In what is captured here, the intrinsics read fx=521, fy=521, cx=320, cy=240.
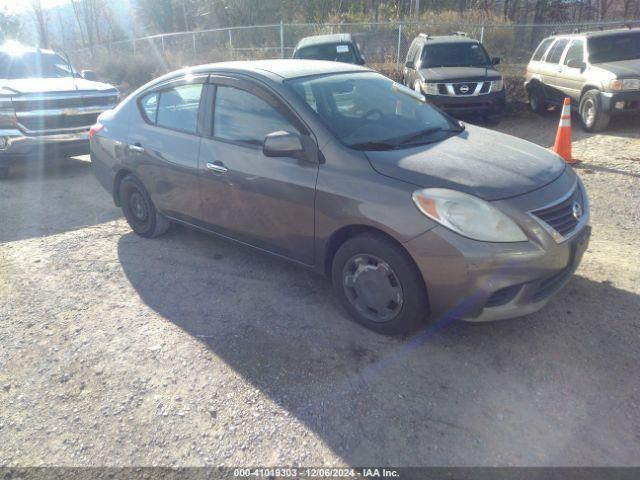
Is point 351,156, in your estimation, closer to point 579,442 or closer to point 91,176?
point 579,442

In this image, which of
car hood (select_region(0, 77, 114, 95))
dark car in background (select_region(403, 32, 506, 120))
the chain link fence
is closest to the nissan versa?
car hood (select_region(0, 77, 114, 95))

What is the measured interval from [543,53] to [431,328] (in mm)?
9916

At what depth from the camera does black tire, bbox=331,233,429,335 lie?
322 centimetres

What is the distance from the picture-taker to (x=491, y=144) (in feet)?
12.7

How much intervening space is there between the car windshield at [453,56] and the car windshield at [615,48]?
2118 mm

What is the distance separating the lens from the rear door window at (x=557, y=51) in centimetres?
1058

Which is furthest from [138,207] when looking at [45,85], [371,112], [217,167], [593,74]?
[593,74]

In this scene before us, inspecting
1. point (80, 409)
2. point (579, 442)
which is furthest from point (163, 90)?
point (579, 442)

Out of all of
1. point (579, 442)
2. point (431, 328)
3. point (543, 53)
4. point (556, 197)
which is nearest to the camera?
point (579, 442)

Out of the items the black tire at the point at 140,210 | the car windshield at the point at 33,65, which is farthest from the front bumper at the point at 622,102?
the car windshield at the point at 33,65

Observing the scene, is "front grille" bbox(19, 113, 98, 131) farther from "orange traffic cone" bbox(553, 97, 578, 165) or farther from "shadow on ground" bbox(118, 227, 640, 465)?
"orange traffic cone" bbox(553, 97, 578, 165)

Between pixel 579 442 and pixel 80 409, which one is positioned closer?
pixel 579 442

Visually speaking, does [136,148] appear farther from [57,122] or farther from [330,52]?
[330,52]

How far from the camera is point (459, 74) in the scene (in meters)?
10.3
